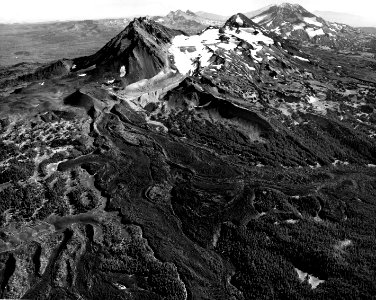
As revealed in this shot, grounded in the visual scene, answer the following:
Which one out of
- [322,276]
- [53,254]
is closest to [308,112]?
[322,276]

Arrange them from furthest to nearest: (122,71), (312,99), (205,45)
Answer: (205,45) < (122,71) < (312,99)

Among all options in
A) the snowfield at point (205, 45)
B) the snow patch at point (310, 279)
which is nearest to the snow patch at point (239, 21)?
the snowfield at point (205, 45)

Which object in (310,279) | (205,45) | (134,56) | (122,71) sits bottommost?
(310,279)

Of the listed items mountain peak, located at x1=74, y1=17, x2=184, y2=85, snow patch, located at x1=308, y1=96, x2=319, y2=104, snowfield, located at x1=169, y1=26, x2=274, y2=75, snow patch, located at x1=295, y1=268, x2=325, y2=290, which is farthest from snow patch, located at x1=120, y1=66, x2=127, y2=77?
snow patch, located at x1=295, y1=268, x2=325, y2=290

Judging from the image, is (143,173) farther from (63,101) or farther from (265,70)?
(265,70)

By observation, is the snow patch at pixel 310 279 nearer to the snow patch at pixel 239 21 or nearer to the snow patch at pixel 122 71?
the snow patch at pixel 122 71

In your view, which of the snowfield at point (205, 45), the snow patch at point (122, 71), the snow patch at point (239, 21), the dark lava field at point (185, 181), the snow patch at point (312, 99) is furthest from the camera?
the snow patch at point (239, 21)

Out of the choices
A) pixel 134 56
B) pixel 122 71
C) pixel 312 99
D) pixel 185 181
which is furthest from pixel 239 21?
pixel 185 181

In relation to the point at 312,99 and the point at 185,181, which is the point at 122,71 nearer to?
the point at 185,181
